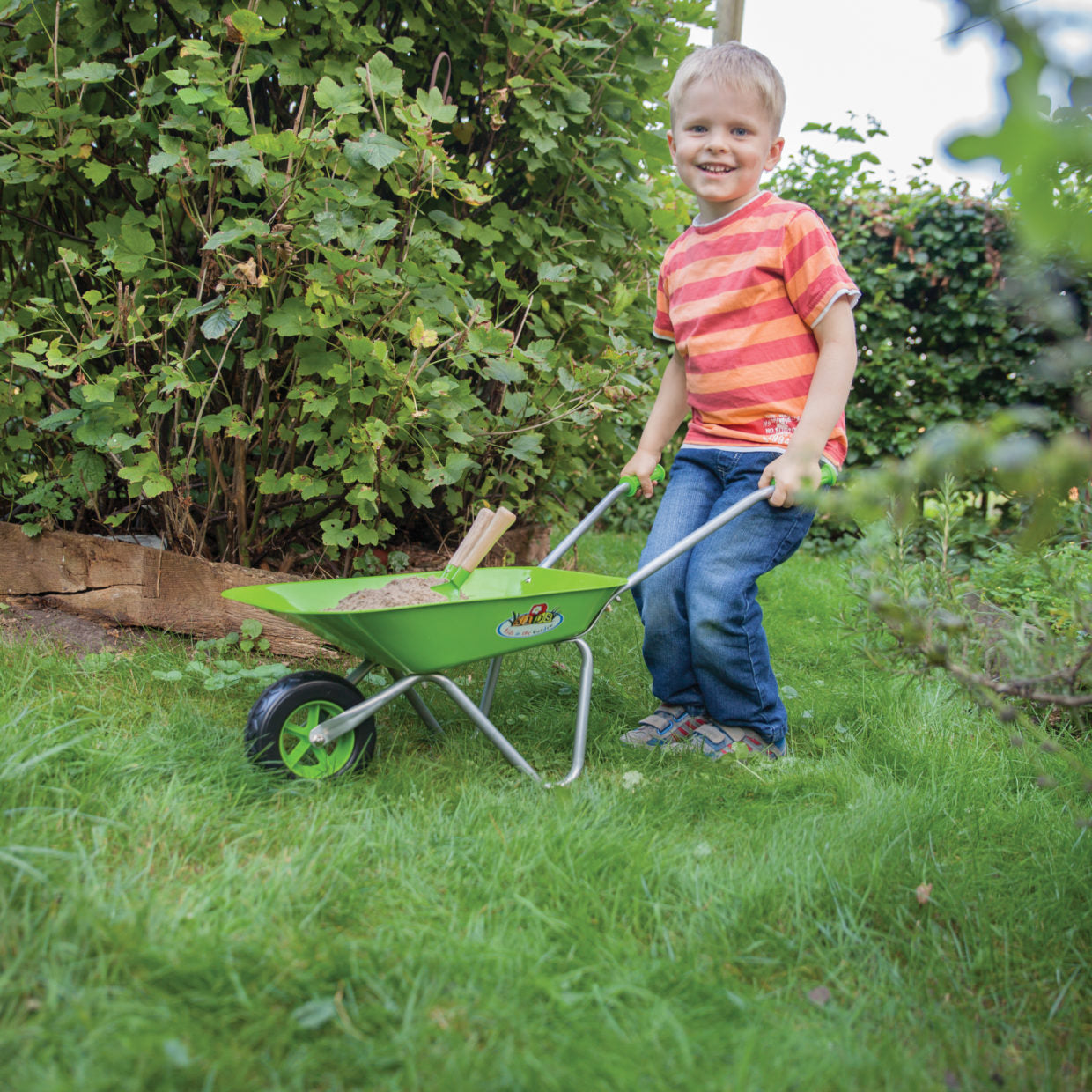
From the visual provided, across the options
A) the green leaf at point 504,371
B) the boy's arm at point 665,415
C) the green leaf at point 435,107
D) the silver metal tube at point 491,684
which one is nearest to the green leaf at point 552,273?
the green leaf at point 504,371

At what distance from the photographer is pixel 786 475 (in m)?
2.11

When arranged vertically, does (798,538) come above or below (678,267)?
below

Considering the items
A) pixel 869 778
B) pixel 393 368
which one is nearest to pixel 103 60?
pixel 393 368

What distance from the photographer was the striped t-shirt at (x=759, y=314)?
→ 2.24 metres

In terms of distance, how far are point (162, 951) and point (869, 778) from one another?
1474 millimetres

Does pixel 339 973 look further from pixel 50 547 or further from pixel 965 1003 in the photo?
pixel 50 547

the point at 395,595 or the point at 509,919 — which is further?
the point at 395,595

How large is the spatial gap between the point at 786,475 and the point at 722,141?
85cm

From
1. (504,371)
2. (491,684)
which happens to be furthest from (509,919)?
(504,371)

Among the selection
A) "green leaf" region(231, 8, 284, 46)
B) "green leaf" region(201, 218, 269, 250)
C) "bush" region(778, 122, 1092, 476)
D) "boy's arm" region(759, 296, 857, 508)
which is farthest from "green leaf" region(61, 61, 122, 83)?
"bush" region(778, 122, 1092, 476)

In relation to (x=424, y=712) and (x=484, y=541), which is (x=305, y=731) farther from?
(x=484, y=541)

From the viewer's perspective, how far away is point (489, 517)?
1.98 metres

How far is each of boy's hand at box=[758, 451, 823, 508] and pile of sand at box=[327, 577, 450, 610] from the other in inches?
31.6

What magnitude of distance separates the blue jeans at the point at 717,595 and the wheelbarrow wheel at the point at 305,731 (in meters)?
0.87
